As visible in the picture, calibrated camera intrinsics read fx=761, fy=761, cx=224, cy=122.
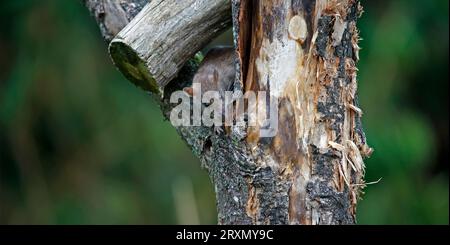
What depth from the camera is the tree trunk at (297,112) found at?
1.82 meters


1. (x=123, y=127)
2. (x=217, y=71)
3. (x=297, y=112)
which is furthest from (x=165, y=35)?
(x=123, y=127)

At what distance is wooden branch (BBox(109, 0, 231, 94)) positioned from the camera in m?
1.96

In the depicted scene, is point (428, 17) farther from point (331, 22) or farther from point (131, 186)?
point (331, 22)

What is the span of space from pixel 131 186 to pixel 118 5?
11.9ft

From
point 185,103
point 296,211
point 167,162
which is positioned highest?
point 185,103

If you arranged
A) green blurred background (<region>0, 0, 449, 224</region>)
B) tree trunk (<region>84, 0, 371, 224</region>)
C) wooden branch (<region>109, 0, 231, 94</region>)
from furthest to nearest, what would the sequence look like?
green blurred background (<region>0, 0, 449, 224</region>) → wooden branch (<region>109, 0, 231, 94</region>) → tree trunk (<region>84, 0, 371, 224</region>)

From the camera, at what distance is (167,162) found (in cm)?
557

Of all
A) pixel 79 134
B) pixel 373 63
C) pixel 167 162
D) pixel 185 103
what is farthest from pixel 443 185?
pixel 185 103

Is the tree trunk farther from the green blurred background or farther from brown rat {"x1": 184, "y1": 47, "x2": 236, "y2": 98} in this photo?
the green blurred background

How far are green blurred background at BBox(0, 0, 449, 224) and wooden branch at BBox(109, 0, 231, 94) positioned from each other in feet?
10.5

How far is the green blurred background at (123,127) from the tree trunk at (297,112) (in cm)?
334

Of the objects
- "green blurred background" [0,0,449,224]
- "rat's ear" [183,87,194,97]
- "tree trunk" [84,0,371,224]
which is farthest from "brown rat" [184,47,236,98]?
"green blurred background" [0,0,449,224]

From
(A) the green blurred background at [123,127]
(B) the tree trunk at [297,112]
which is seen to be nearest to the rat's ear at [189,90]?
(B) the tree trunk at [297,112]

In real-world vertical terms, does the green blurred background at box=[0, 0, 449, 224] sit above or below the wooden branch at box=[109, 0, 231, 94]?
below
